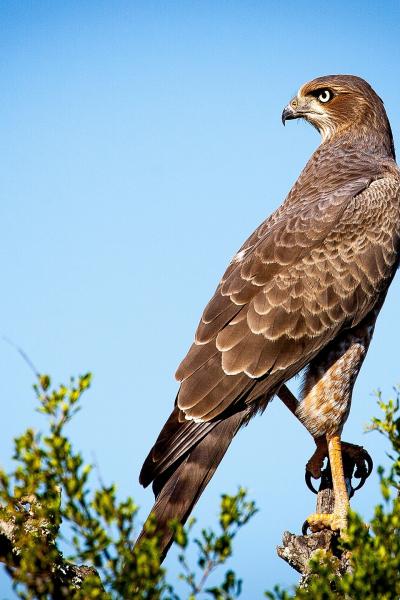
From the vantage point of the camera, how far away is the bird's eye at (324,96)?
355 inches

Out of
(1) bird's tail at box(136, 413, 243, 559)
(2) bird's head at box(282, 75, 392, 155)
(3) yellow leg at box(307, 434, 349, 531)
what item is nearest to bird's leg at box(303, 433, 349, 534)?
(3) yellow leg at box(307, 434, 349, 531)

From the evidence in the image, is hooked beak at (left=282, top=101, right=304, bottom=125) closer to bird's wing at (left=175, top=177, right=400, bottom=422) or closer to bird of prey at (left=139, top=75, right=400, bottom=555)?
bird of prey at (left=139, top=75, right=400, bottom=555)

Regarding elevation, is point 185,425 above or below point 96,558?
above

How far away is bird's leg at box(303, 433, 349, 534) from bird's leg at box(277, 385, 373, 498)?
24cm

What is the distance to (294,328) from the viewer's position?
22.5 ft

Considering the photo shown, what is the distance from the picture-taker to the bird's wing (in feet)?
21.4

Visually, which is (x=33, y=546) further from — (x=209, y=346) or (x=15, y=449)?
(x=209, y=346)

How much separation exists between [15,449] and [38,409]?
0.80 ft

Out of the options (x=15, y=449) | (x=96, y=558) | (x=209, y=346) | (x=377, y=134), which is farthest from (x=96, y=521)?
(x=377, y=134)

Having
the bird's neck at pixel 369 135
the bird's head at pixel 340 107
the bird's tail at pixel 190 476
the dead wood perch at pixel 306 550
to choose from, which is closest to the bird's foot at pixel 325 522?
the dead wood perch at pixel 306 550

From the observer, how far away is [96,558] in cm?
349

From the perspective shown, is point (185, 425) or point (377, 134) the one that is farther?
point (377, 134)

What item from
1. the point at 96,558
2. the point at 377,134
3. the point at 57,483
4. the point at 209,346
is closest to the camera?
the point at 96,558

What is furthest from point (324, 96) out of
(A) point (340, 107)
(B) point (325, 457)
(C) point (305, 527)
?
(C) point (305, 527)
